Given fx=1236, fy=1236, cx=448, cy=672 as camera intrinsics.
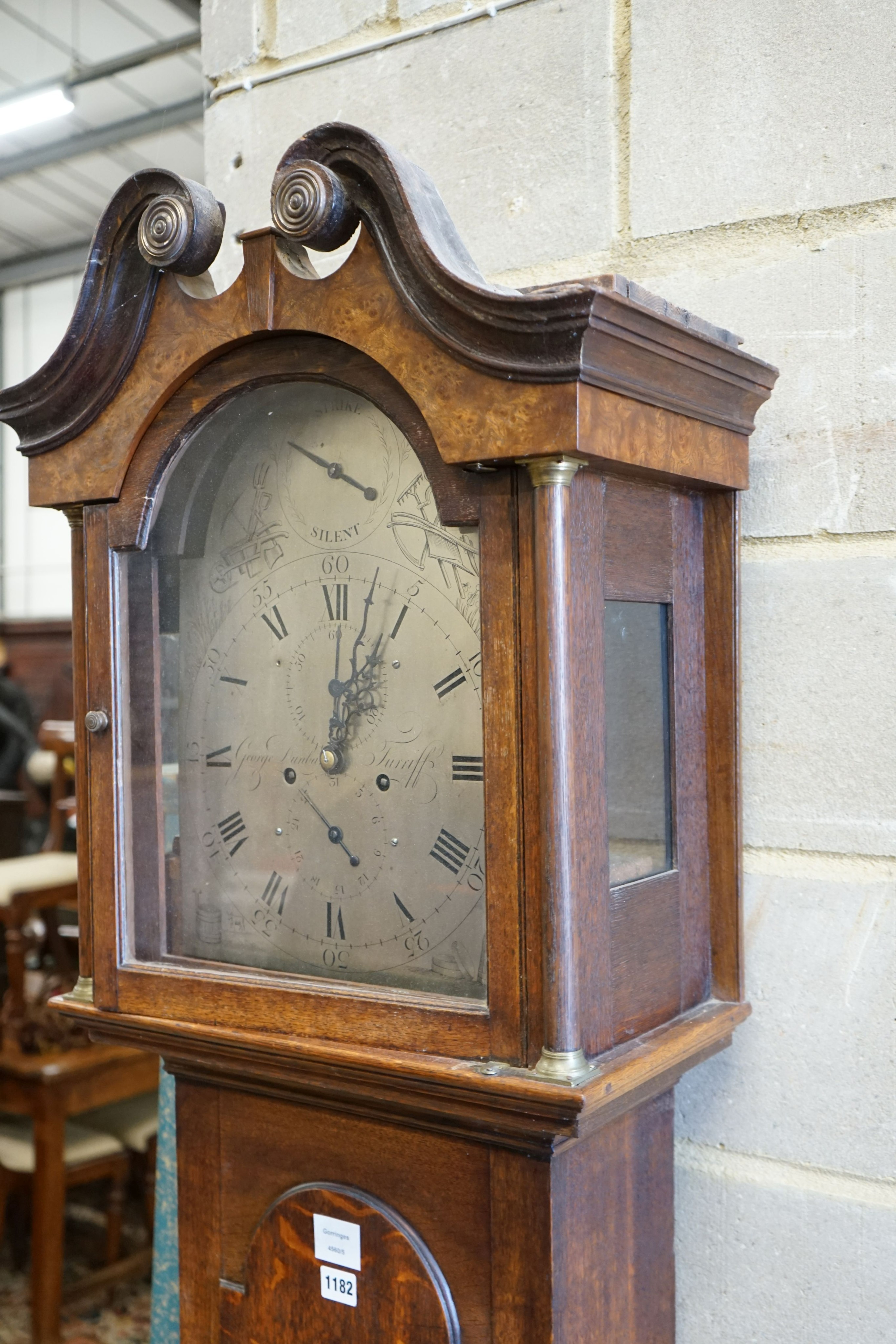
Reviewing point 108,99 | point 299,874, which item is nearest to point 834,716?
point 299,874

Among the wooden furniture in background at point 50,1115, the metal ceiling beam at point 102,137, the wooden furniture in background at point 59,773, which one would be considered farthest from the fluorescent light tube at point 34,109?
the wooden furniture in background at point 50,1115

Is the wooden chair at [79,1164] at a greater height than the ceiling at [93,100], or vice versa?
the ceiling at [93,100]

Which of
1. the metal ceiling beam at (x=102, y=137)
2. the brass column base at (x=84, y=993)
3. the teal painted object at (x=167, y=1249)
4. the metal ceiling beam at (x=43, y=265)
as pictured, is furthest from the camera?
the metal ceiling beam at (x=43, y=265)

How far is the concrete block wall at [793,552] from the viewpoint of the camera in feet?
3.30

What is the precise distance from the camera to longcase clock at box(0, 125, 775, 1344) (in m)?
0.79

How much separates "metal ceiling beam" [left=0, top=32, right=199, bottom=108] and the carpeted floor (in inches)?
176

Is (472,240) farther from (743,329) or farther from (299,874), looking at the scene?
(299,874)

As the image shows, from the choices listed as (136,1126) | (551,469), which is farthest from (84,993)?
(136,1126)

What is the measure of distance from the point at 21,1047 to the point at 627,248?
2.45 metres

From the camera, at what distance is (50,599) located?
8.32 metres

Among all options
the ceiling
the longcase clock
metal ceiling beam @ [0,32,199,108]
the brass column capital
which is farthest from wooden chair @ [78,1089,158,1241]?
metal ceiling beam @ [0,32,199,108]

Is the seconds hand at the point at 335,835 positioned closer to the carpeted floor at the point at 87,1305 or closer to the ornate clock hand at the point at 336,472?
the ornate clock hand at the point at 336,472

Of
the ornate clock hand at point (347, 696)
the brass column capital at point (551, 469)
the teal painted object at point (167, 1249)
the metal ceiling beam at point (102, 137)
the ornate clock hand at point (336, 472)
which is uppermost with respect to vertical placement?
the metal ceiling beam at point (102, 137)

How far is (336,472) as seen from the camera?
91cm
